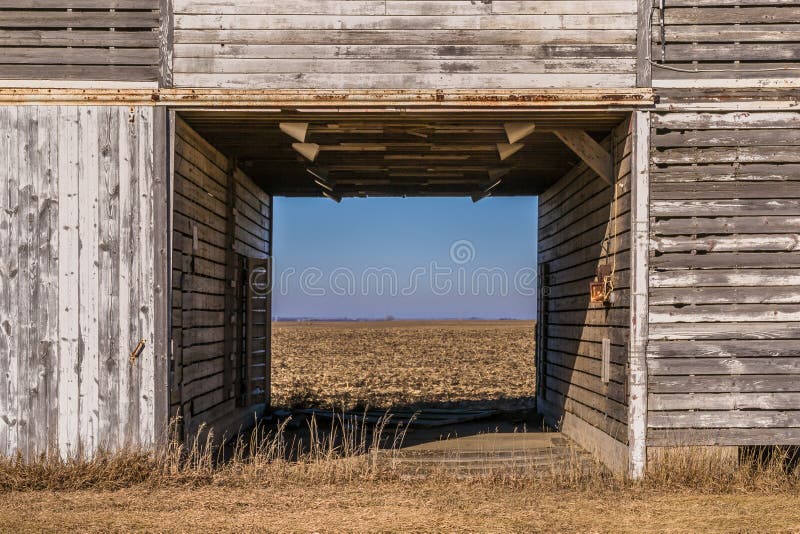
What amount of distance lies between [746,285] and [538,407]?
6.40 meters

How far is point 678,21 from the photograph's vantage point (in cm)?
816

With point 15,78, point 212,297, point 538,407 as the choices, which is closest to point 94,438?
point 212,297

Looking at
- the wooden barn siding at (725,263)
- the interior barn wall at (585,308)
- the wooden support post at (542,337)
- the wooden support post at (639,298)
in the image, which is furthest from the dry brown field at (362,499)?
the wooden support post at (542,337)

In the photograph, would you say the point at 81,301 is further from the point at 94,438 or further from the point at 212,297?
the point at 212,297

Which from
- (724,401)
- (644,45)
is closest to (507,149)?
(644,45)

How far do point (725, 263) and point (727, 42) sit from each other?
222 centimetres

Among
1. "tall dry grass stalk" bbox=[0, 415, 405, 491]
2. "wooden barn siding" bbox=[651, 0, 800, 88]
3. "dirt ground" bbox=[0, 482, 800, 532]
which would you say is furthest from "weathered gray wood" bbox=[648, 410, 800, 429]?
"wooden barn siding" bbox=[651, 0, 800, 88]

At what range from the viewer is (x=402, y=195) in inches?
562

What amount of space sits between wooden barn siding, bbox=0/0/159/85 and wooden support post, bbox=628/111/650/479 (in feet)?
16.3

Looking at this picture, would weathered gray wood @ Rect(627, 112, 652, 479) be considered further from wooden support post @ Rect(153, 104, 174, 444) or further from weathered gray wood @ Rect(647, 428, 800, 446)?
wooden support post @ Rect(153, 104, 174, 444)

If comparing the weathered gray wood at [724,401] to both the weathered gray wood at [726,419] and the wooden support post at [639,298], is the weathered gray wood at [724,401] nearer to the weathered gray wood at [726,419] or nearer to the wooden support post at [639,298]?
the weathered gray wood at [726,419]

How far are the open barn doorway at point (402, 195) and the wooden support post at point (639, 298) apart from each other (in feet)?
0.64

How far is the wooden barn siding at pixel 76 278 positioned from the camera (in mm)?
7969

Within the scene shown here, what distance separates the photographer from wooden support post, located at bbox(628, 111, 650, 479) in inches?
315
